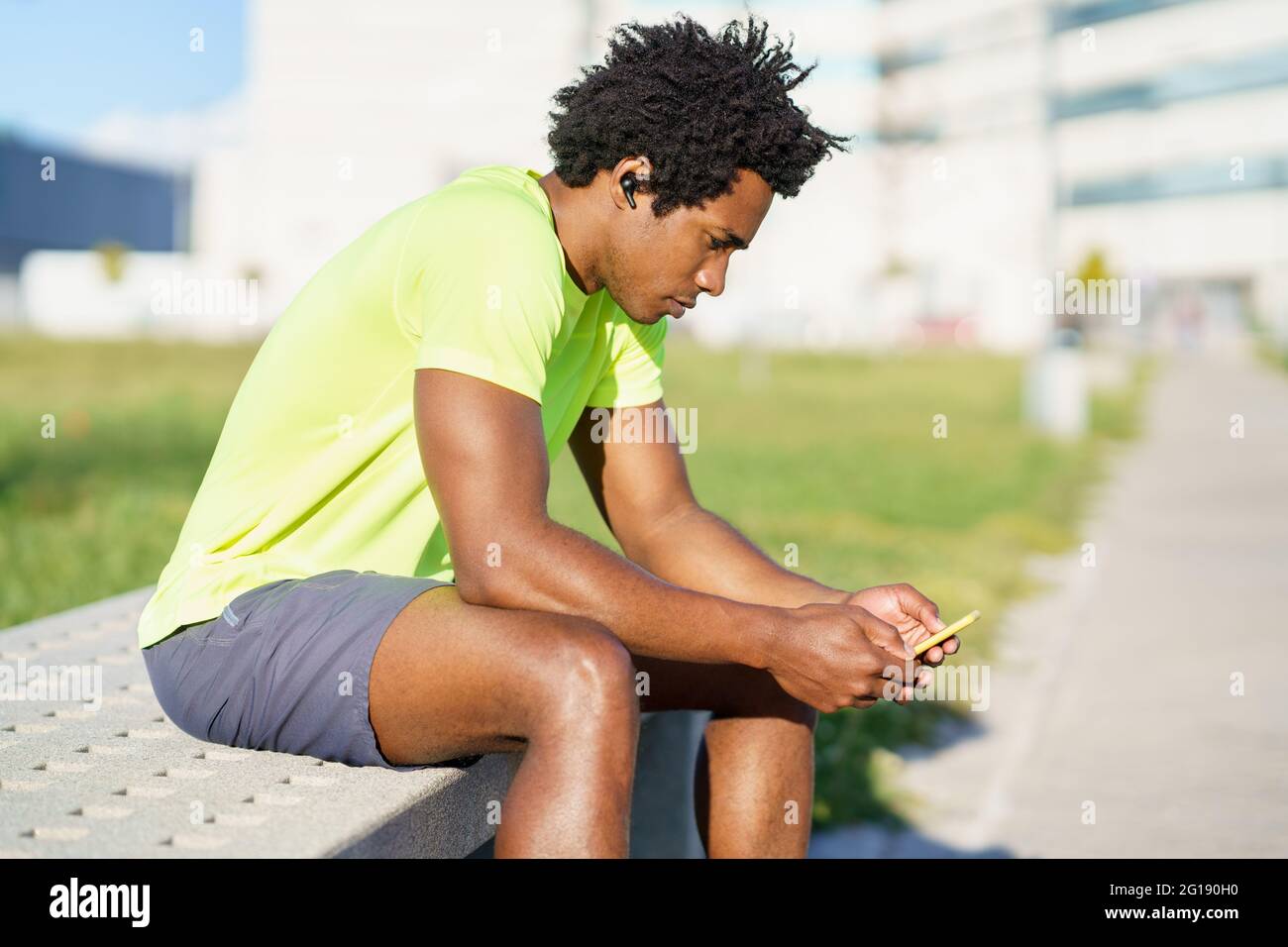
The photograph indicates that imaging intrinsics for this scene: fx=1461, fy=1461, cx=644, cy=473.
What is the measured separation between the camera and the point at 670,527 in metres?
2.55

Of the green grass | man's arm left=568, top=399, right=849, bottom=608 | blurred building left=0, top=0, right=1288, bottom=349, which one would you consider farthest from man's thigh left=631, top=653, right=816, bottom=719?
blurred building left=0, top=0, right=1288, bottom=349

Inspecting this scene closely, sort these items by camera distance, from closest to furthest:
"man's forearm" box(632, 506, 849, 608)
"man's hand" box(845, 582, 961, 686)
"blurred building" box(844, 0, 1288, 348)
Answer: "man's hand" box(845, 582, 961, 686), "man's forearm" box(632, 506, 849, 608), "blurred building" box(844, 0, 1288, 348)

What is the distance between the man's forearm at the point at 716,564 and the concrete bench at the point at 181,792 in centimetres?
30

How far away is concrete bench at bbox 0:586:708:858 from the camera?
1.68 m

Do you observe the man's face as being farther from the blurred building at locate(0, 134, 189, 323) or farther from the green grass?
the blurred building at locate(0, 134, 189, 323)

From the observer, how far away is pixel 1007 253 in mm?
60031

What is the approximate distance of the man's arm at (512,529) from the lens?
1855mm

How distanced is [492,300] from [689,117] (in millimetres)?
428

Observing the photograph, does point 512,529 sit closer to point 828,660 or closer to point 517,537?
point 517,537

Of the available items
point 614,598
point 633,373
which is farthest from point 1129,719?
point 614,598

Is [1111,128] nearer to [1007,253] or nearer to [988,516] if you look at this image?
[1007,253]

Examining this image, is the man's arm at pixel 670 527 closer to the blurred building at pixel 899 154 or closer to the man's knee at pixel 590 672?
the man's knee at pixel 590 672
